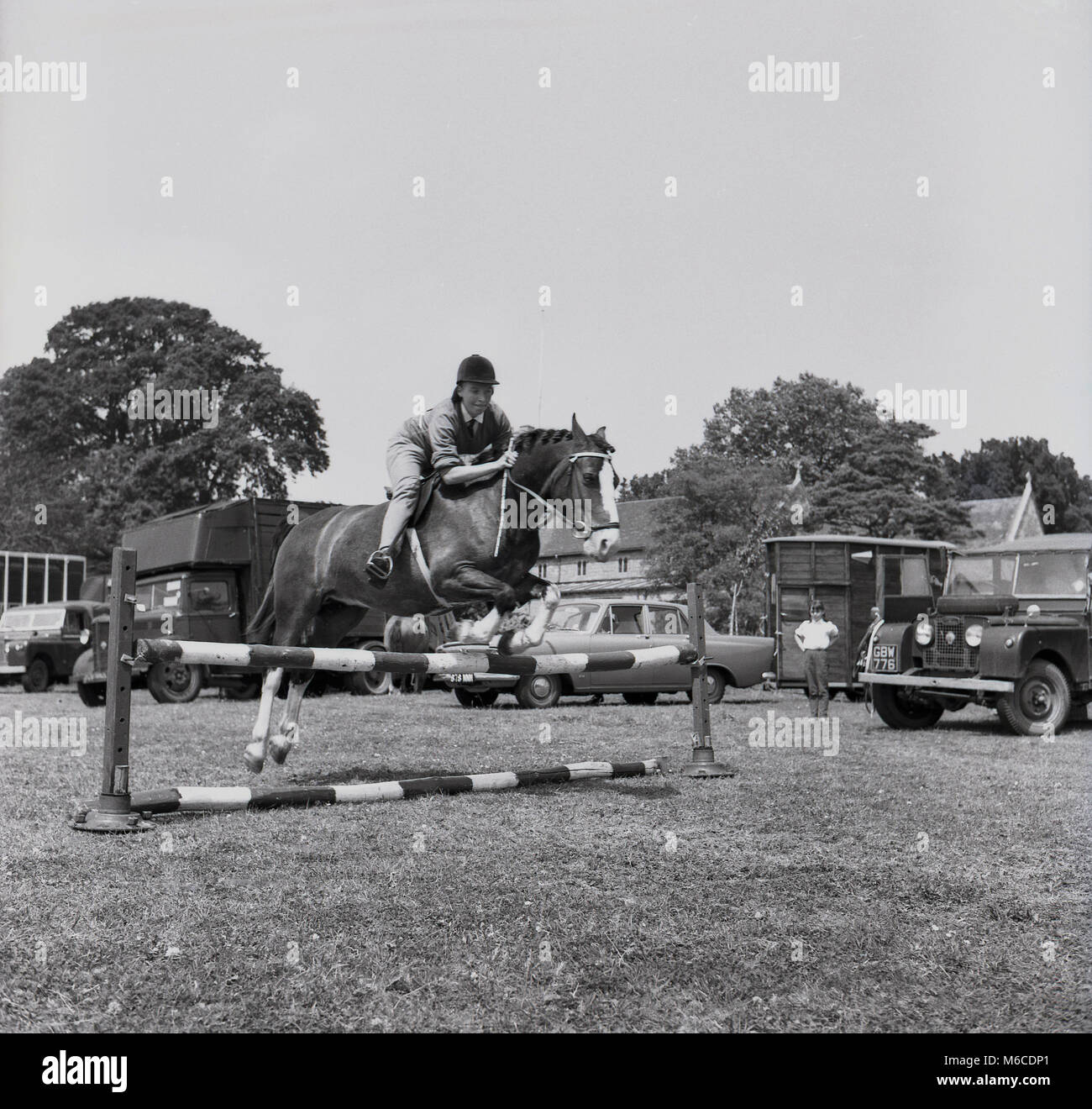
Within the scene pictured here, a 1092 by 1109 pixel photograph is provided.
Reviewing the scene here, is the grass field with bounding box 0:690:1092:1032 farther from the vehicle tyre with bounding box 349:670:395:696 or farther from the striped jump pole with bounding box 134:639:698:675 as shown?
the vehicle tyre with bounding box 349:670:395:696

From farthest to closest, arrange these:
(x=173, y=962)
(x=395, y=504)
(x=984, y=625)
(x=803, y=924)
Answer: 1. (x=984, y=625)
2. (x=395, y=504)
3. (x=803, y=924)
4. (x=173, y=962)

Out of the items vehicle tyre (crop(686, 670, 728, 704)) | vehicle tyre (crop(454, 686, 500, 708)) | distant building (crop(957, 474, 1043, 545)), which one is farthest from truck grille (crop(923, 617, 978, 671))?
distant building (crop(957, 474, 1043, 545))

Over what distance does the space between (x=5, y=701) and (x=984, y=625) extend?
16.5 metres

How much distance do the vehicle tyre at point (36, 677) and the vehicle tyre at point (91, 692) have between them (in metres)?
5.12

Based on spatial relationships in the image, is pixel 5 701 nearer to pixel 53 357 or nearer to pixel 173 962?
pixel 173 962

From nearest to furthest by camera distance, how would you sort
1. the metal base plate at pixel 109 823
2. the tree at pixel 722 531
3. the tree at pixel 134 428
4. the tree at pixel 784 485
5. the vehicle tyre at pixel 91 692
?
the metal base plate at pixel 109 823 → the vehicle tyre at pixel 91 692 → the tree at pixel 134 428 → the tree at pixel 722 531 → the tree at pixel 784 485

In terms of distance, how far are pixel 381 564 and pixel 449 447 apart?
33.6 inches

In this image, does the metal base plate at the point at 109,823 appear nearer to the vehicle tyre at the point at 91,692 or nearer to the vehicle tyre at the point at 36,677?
the vehicle tyre at the point at 91,692

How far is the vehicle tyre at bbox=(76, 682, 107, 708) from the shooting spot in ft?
66.6

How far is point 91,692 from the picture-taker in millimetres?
20562

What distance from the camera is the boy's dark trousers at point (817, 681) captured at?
16391mm

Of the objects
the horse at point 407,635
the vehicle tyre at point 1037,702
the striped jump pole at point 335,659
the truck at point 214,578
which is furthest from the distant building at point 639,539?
the striped jump pole at point 335,659

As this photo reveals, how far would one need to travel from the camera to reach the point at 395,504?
7395 mm

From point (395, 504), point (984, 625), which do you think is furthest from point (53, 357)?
point (395, 504)
